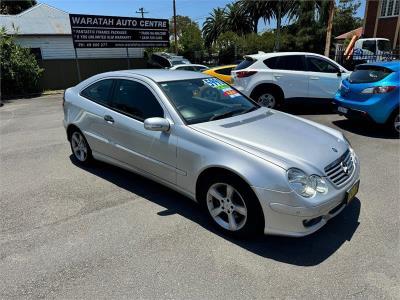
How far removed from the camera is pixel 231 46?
39125 millimetres

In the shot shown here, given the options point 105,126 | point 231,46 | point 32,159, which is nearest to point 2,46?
point 32,159

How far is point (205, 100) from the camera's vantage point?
4.42m

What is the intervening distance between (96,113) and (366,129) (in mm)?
5870

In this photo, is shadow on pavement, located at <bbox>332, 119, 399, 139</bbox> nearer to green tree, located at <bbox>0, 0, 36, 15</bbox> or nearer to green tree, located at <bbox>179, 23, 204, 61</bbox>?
green tree, located at <bbox>179, 23, 204, 61</bbox>

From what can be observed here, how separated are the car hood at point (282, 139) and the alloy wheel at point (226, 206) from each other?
0.46 m

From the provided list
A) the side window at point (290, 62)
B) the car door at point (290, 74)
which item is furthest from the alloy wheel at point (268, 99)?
the side window at point (290, 62)

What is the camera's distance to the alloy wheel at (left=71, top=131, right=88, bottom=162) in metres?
5.46

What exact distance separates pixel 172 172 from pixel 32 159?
140 inches

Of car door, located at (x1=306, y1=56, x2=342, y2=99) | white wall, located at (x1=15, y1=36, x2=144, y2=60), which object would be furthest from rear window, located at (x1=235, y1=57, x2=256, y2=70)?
white wall, located at (x1=15, y1=36, x2=144, y2=60)

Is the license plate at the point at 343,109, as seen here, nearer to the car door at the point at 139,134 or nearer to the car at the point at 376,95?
the car at the point at 376,95

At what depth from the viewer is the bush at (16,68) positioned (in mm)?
16812

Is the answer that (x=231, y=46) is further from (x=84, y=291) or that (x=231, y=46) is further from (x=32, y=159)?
(x=84, y=291)

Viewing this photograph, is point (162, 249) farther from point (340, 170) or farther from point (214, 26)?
point (214, 26)

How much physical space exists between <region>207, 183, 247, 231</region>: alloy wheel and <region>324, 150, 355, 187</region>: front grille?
853mm
